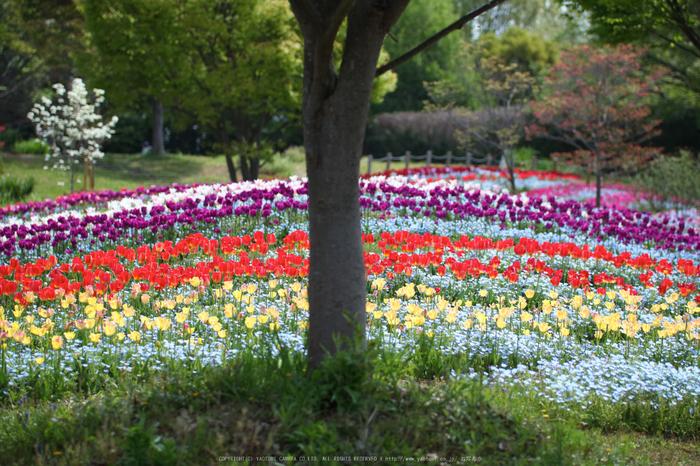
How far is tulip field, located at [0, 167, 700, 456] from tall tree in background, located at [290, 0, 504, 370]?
0.64 m

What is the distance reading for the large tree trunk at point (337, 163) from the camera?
10.1ft

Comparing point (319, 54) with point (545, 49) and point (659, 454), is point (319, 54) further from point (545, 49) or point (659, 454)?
point (545, 49)

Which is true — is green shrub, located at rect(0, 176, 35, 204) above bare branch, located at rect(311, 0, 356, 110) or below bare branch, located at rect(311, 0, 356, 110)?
below

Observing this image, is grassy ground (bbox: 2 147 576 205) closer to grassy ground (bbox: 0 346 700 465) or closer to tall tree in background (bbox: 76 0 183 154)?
tall tree in background (bbox: 76 0 183 154)

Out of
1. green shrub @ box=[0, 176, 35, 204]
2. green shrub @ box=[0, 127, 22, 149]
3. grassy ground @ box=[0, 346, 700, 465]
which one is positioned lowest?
grassy ground @ box=[0, 346, 700, 465]

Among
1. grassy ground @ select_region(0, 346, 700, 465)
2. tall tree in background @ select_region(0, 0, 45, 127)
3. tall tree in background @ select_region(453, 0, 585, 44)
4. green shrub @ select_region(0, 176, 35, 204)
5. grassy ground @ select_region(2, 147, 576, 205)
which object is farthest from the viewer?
tall tree in background @ select_region(453, 0, 585, 44)

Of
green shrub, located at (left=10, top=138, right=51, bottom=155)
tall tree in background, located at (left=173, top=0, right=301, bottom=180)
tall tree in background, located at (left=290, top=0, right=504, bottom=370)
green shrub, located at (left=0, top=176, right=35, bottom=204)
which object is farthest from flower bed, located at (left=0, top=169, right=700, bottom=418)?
green shrub, located at (left=10, top=138, right=51, bottom=155)

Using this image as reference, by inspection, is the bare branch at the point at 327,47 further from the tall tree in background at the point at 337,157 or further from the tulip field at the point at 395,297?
the tulip field at the point at 395,297

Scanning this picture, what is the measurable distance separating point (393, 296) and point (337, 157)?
8.86 feet

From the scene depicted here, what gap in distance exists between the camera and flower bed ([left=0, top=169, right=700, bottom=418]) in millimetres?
3711

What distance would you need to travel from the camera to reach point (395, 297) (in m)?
5.50

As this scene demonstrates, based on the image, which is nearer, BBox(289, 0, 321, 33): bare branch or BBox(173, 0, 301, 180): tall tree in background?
BBox(289, 0, 321, 33): bare branch

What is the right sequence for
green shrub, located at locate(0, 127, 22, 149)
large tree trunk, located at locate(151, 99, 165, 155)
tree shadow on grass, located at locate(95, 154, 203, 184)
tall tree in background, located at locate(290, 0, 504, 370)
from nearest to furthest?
1. tall tree in background, located at locate(290, 0, 504, 370)
2. tree shadow on grass, located at locate(95, 154, 203, 184)
3. green shrub, located at locate(0, 127, 22, 149)
4. large tree trunk, located at locate(151, 99, 165, 155)

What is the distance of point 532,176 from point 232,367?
1950cm
